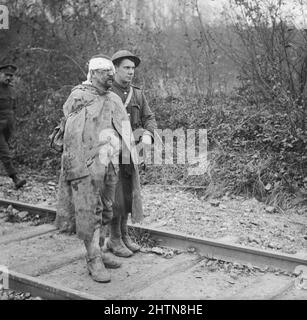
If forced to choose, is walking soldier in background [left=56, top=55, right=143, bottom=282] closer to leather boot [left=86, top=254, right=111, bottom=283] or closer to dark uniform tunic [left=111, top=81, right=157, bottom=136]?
leather boot [left=86, top=254, right=111, bottom=283]

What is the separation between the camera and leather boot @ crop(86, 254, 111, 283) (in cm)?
521

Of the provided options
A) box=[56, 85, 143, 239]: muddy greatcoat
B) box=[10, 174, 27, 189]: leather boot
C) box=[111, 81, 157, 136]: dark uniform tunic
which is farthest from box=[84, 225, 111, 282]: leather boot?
box=[10, 174, 27, 189]: leather boot

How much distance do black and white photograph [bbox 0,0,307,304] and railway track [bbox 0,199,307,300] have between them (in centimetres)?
2

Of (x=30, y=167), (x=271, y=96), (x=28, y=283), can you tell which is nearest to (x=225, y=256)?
(x=28, y=283)

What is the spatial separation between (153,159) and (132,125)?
417 centimetres

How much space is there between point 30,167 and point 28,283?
6936 mm

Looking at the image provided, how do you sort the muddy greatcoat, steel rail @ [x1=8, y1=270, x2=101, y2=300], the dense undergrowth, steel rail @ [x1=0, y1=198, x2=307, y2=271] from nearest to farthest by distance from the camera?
steel rail @ [x1=8, y1=270, x2=101, y2=300]
the muddy greatcoat
steel rail @ [x1=0, y1=198, x2=307, y2=271]
the dense undergrowth

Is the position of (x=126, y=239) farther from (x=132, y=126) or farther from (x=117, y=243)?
(x=132, y=126)

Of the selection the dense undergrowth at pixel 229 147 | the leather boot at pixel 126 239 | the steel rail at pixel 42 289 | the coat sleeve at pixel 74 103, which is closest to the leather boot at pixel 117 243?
the leather boot at pixel 126 239

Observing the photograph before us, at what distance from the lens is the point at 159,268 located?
566 cm

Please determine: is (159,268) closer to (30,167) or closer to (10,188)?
(10,188)

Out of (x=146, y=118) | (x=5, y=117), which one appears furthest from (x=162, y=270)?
(x=5, y=117)

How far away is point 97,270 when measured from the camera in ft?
17.3

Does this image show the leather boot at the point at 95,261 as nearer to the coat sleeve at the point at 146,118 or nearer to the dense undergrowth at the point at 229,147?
the coat sleeve at the point at 146,118
